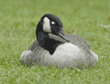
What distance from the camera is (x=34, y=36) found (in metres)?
9.34


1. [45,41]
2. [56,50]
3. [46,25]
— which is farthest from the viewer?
[45,41]

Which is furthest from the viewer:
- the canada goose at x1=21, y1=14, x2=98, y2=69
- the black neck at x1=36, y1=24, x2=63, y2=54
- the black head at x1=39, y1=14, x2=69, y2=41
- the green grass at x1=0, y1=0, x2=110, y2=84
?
the black neck at x1=36, y1=24, x2=63, y2=54

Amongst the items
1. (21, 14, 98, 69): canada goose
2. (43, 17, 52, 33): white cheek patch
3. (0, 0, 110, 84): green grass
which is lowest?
(0, 0, 110, 84): green grass

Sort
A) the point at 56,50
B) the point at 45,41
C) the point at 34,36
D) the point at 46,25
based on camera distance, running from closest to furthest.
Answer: the point at 56,50, the point at 46,25, the point at 45,41, the point at 34,36

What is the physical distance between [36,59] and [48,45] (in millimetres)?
503

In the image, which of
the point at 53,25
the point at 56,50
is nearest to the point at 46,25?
the point at 53,25

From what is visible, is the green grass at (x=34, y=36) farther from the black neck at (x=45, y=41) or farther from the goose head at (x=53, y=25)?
the goose head at (x=53, y=25)

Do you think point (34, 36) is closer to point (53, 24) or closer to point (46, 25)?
point (46, 25)

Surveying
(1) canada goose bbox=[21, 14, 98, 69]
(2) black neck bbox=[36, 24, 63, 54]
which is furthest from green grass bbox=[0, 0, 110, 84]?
(2) black neck bbox=[36, 24, 63, 54]

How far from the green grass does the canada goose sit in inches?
7.6

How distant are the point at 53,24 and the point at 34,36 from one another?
14.4ft

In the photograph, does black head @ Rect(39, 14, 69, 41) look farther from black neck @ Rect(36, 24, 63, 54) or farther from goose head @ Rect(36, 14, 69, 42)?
black neck @ Rect(36, 24, 63, 54)

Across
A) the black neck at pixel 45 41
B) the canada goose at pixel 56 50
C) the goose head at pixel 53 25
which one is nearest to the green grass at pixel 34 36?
the canada goose at pixel 56 50

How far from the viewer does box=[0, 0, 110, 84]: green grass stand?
458 centimetres
